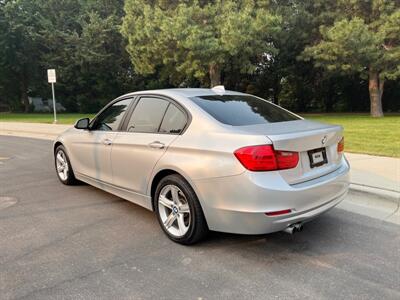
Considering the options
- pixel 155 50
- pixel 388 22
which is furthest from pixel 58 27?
pixel 388 22

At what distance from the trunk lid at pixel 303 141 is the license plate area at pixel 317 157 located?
2 centimetres

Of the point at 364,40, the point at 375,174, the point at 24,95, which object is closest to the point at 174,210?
the point at 375,174

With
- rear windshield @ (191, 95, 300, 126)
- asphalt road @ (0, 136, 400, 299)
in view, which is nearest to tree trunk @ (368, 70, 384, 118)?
asphalt road @ (0, 136, 400, 299)

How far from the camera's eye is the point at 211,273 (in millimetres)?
3268

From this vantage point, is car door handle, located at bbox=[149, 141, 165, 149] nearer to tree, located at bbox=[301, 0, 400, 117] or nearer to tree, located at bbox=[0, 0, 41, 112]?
tree, located at bbox=[301, 0, 400, 117]

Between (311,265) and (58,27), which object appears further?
(58,27)

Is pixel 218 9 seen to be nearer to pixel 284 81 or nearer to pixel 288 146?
pixel 284 81

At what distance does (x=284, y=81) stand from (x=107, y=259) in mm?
31936

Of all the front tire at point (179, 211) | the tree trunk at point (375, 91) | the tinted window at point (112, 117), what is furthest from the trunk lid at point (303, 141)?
the tree trunk at point (375, 91)

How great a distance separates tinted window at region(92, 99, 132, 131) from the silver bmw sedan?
3 centimetres

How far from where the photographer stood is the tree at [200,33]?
60.4ft

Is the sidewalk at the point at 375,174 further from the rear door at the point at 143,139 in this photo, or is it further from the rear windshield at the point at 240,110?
the rear door at the point at 143,139

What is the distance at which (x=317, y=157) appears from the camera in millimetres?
3725

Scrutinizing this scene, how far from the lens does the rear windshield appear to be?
12.8 ft
